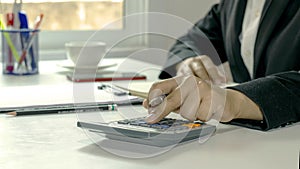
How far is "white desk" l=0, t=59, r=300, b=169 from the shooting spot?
84 centimetres

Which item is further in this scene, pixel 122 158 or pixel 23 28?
pixel 23 28

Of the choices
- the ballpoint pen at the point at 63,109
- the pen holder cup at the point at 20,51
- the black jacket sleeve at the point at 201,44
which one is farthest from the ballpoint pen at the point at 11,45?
the ballpoint pen at the point at 63,109

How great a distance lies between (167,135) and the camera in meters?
0.92

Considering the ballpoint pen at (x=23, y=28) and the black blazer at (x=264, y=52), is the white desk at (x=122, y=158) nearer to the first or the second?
the black blazer at (x=264, y=52)

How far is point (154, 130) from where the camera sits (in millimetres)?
928

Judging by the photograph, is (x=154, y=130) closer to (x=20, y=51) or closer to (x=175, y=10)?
(x=20, y=51)

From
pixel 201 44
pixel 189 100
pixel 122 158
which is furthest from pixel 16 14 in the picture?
pixel 122 158

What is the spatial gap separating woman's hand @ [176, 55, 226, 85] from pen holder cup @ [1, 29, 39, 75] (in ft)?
1.43

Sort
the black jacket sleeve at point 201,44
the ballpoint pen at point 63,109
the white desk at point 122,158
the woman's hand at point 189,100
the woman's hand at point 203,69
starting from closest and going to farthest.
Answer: the white desk at point 122,158 < the woman's hand at point 189,100 < the ballpoint pen at point 63,109 < the woman's hand at point 203,69 < the black jacket sleeve at point 201,44

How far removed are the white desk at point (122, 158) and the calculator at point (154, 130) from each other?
2 cm

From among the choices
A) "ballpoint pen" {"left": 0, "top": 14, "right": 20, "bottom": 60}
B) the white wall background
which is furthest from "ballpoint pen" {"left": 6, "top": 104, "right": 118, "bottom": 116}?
the white wall background

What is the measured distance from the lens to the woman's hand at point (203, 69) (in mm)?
1487

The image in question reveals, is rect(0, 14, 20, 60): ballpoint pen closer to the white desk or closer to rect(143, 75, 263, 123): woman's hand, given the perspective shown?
the white desk

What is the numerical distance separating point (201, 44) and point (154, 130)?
33.8 inches
